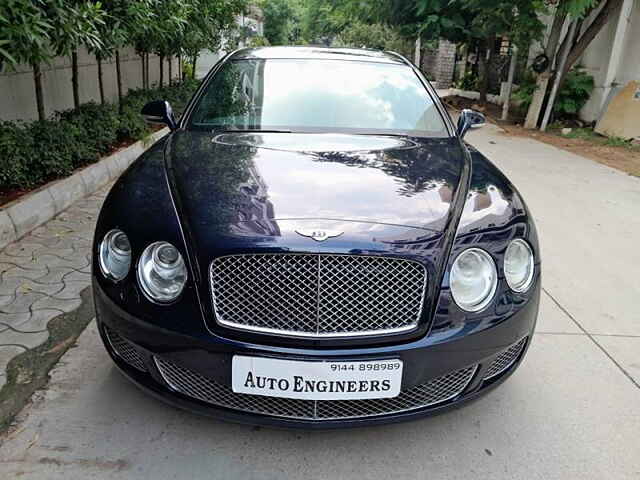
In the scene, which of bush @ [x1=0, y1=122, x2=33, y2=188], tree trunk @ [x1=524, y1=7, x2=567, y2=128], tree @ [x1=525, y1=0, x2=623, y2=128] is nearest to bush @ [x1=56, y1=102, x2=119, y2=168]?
bush @ [x1=0, y1=122, x2=33, y2=188]

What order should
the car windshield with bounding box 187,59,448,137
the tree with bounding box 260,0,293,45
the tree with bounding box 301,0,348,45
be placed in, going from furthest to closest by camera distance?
1. the tree with bounding box 301,0,348,45
2. the tree with bounding box 260,0,293,45
3. the car windshield with bounding box 187,59,448,137

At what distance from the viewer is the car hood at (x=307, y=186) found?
197cm

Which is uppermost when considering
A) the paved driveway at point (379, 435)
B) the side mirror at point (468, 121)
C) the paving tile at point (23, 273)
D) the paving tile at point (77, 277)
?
the side mirror at point (468, 121)

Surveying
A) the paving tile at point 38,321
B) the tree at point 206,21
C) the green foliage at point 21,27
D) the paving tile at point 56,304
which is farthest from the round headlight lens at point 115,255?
the tree at point 206,21

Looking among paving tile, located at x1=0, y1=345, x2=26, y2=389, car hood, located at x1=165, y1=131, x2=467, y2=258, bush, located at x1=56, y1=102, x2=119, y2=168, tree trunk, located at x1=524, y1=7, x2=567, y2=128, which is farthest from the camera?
tree trunk, located at x1=524, y1=7, x2=567, y2=128

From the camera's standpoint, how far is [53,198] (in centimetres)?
452

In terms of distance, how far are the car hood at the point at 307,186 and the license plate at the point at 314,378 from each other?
0.41m

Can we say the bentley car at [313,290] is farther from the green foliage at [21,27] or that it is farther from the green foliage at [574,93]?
the green foliage at [574,93]

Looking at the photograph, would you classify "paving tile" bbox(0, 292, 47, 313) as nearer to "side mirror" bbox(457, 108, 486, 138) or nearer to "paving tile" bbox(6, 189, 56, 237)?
"paving tile" bbox(6, 189, 56, 237)

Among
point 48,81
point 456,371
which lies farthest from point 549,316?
point 48,81

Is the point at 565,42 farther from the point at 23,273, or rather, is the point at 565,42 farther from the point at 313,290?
the point at 313,290

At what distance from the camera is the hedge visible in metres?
4.21

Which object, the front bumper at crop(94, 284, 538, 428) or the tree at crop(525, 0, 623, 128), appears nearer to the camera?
the front bumper at crop(94, 284, 538, 428)

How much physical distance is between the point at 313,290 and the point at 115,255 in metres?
0.81
